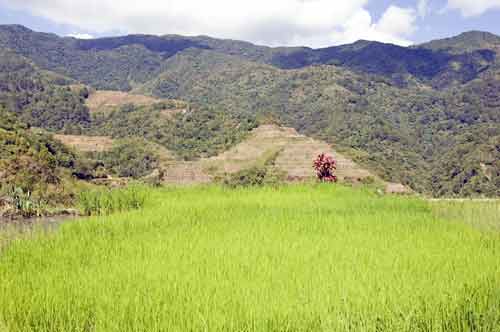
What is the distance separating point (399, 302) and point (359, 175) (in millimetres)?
74864

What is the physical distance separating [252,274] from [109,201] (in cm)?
610

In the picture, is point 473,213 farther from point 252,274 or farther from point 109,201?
point 109,201

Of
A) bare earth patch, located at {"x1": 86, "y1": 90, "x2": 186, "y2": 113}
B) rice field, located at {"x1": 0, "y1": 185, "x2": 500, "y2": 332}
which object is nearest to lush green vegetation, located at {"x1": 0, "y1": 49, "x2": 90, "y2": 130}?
bare earth patch, located at {"x1": 86, "y1": 90, "x2": 186, "y2": 113}

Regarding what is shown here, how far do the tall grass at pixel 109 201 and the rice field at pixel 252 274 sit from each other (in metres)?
1.83

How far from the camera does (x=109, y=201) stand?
33.8 feet

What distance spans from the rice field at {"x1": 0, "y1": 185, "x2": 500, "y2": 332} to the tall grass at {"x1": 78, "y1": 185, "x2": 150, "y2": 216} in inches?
71.9

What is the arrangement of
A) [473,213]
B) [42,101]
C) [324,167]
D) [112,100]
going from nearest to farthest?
[473,213] < [324,167] < [42,101] < [112,100]

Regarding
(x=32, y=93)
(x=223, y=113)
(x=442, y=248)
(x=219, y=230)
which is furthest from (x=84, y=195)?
(x=32, y=93)

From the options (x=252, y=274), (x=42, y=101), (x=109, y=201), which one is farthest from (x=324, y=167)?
(x=42, y=101)

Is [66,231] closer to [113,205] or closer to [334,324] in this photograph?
[113,205]

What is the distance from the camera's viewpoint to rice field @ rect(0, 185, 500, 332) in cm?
380

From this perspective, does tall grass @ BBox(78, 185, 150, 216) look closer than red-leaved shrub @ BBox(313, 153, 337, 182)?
Yes

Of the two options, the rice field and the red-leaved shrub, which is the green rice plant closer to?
the rice field

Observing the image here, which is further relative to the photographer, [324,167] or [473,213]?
[324,167]
